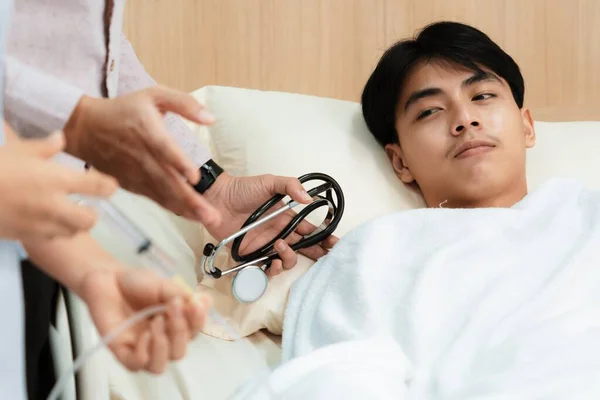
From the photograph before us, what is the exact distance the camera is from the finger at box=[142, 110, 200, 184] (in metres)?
0.50

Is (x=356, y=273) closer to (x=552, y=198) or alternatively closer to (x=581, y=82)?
(x=552, y=198)

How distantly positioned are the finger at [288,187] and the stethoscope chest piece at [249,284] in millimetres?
137

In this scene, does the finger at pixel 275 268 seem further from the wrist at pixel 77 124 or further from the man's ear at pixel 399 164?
A: the wrist at pixel 77 124

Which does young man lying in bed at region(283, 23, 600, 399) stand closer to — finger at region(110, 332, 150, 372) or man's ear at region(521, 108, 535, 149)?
man's ear at region(521, 108, 535, 149)

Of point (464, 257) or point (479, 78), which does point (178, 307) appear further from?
point (479, 78)

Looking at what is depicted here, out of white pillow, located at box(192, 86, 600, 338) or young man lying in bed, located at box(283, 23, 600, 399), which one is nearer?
young man lying in bed, located at box(283, 23, 600, 399)

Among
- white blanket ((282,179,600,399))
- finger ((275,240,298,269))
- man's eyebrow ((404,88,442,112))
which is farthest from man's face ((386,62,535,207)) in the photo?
finger ((275,240,298,269))

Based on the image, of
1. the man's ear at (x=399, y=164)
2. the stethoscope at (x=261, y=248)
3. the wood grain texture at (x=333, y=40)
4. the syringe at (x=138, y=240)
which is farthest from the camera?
the wood grain texture at (x=333, y=40)

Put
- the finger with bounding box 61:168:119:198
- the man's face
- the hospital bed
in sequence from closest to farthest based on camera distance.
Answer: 1. the finger with bounding box 61:168:119:198
2. the hospital bed
3. the man's face

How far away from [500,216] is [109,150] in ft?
2.80

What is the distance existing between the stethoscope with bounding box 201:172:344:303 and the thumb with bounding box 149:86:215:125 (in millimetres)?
500

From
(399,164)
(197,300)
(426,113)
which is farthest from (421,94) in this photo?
(197,300)

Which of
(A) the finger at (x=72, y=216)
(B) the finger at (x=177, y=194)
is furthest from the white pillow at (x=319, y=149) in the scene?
(A) the finger at (x=72, y=216)

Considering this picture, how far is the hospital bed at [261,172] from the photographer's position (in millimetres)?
839
